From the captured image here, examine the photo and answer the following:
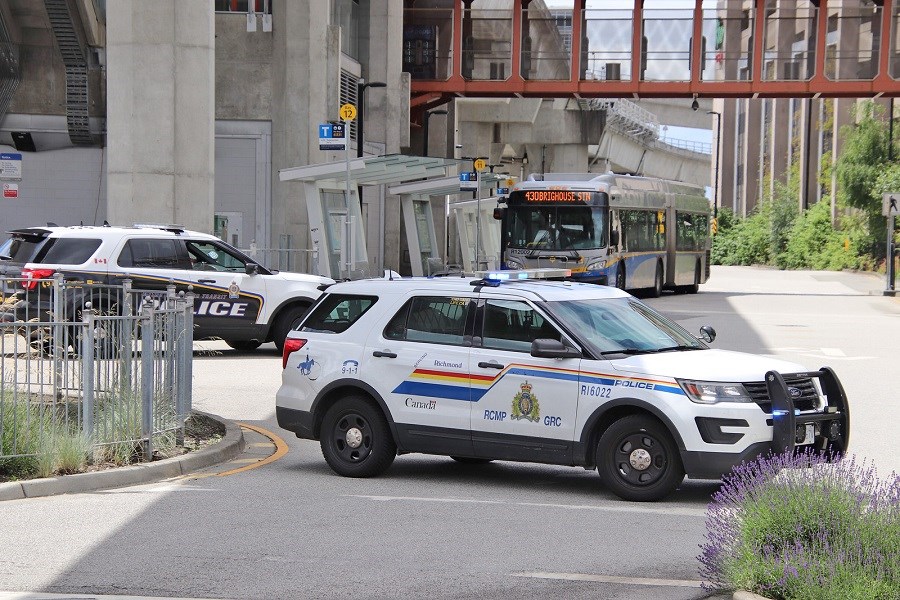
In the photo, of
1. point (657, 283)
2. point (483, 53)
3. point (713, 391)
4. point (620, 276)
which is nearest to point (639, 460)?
point (713, 391)

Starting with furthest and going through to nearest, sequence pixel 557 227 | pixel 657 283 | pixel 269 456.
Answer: pixel 657 283
pixel 557 227
pixel 269 456

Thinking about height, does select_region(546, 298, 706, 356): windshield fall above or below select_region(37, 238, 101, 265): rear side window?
below

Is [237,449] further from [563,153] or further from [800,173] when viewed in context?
[800,173]

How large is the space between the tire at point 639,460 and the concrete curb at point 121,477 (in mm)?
3571

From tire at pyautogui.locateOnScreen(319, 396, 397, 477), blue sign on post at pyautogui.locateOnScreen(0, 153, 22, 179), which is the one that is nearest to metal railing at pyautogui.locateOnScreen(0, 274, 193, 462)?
tire at pyautogui.locateOnScreen(319, 396, 397, 477)

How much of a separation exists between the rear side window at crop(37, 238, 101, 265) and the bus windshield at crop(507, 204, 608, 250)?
65.7 ft

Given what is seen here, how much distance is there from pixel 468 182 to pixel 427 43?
38.7ft

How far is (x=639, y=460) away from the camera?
10.4m

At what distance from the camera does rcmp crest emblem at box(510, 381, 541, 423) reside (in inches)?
423

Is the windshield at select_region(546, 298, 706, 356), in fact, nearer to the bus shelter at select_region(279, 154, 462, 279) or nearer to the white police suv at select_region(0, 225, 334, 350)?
the white police suv at select_region(0, 225, 334, 350)

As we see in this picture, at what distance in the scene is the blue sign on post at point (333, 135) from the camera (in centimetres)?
3055

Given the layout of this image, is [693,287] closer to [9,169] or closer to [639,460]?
[9,169]

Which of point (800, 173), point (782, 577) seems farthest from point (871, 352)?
point (800, 173)

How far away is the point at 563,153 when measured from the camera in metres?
74.8
